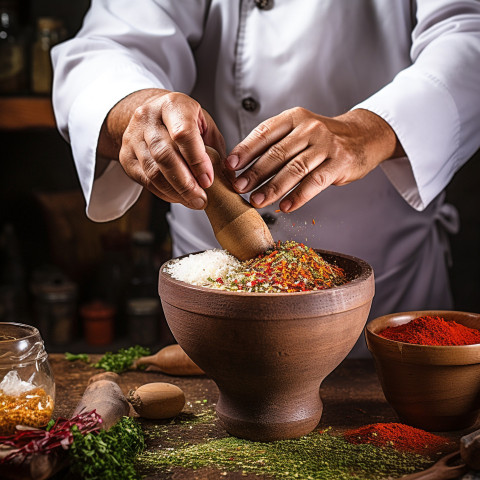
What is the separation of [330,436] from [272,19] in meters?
1.01

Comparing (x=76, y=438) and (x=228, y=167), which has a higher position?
(x=228, y=167)

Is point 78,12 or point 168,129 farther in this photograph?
point 78,12

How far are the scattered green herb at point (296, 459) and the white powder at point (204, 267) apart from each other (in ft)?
0.89

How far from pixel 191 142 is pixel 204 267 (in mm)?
210

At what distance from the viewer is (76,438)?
95 cm

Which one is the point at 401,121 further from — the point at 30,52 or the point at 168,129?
the point at 30,52

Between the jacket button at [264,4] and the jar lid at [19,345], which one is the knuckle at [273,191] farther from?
the jacket button at [264,4]

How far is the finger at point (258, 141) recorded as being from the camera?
3.89 feet

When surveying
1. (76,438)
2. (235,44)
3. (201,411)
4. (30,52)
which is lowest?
(201,411)

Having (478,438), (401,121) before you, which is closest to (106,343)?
(401,121)

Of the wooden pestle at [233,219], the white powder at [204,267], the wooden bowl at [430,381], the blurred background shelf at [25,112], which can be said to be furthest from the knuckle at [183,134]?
the blurred background shelf at [25,112]

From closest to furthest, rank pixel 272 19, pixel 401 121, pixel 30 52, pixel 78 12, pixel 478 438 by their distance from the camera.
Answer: pixel 478 438, pixel 401 121, pixel 272 19, pixel 30 52, pixel 78 12

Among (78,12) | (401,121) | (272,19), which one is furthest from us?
(78,12)

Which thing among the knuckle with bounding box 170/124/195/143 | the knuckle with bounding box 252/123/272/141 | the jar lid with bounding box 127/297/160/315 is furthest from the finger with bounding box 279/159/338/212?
the jar lid with bounding box 127/297/160/315
